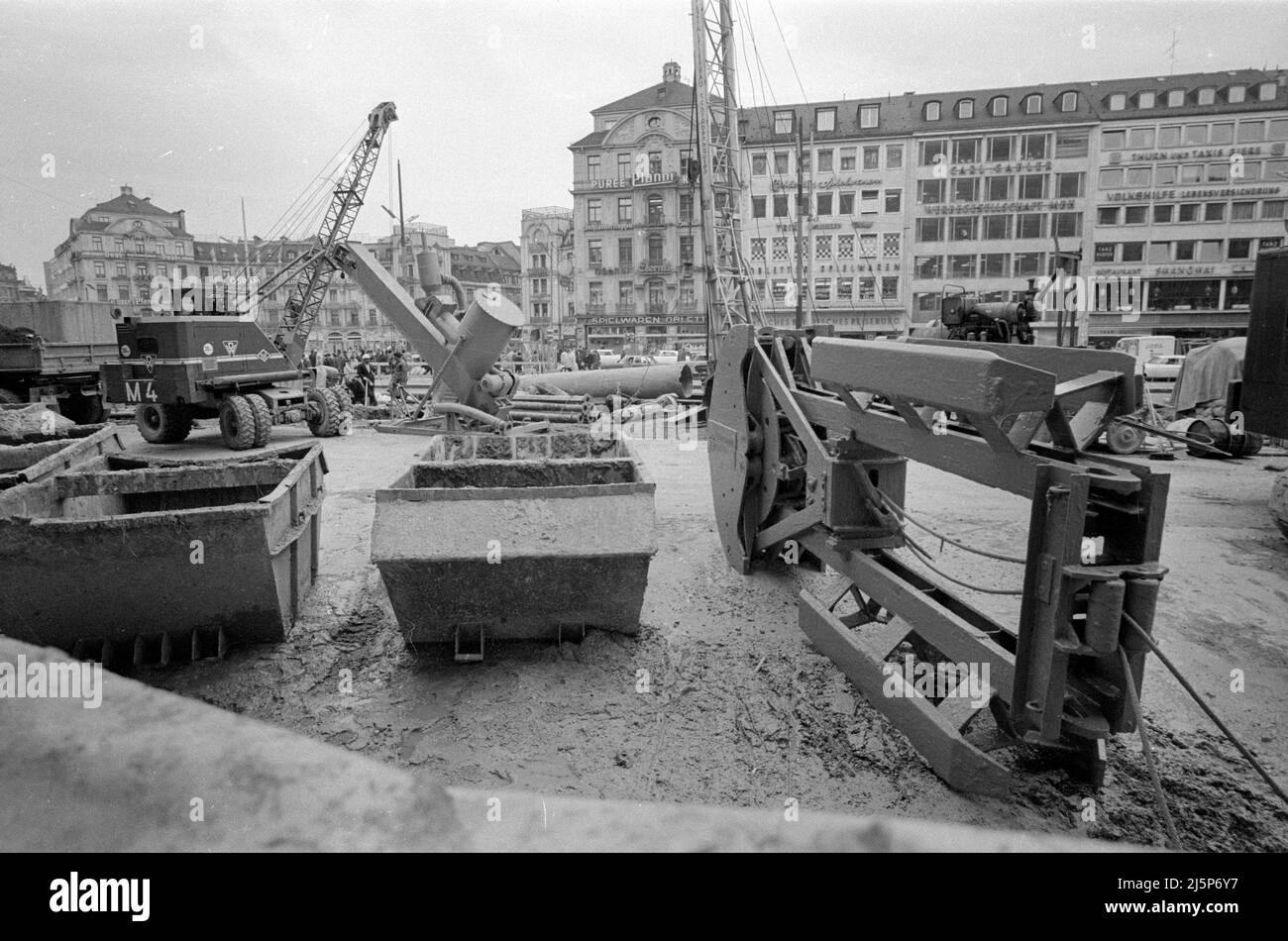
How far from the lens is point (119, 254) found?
21906mm

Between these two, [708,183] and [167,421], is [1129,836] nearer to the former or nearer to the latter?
[167,421]

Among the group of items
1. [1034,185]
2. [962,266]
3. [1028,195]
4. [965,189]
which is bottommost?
[962,266]

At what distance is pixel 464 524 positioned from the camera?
15.6 ft

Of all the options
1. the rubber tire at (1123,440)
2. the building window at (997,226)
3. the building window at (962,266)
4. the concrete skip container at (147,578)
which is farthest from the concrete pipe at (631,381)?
the building window at (997,226)

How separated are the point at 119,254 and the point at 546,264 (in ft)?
164

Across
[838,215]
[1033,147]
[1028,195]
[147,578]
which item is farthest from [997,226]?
[147,578]

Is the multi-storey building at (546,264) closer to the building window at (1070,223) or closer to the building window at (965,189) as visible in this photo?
the building window at (965,189)

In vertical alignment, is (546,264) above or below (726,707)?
above

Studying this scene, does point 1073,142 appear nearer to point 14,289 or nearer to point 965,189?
point 965,189

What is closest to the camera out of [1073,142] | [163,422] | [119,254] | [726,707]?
[726,707]

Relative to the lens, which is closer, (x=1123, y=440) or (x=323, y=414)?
(x=1123, y=440)

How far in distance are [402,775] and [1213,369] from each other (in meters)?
16.3

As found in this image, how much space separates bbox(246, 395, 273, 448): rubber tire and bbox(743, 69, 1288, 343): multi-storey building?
1345 inches

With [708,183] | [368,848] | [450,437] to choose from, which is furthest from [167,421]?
[368,848]
